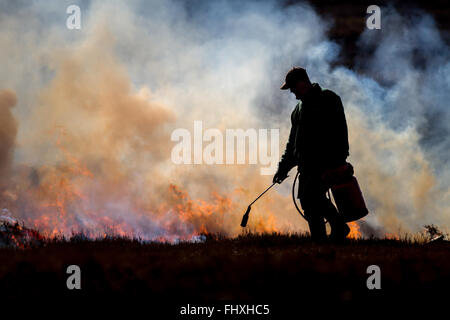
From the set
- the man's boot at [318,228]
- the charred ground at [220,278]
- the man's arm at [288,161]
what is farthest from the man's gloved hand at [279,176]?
the charred ground at [220,278]

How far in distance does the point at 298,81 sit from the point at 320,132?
0.93 meters

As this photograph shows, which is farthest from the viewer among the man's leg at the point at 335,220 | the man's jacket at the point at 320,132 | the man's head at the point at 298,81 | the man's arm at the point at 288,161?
the man's arm at the point at 288,161

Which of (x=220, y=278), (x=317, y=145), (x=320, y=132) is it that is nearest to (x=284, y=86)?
(x=320, y=132)

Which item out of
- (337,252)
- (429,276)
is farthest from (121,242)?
(429,276)

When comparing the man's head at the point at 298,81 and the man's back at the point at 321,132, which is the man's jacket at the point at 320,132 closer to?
the man's back at the point at 321,132

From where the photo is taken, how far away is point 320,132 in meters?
5.98

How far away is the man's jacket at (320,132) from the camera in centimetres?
587

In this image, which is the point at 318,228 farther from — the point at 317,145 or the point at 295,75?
the point at 295,75

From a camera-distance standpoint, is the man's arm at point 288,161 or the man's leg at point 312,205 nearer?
the man's leg at point 312,205

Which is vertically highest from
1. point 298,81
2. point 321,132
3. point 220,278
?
point 298,81

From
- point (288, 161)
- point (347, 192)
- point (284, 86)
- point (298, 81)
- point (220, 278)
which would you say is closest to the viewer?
point (220, 278)

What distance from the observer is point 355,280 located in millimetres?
3223
